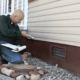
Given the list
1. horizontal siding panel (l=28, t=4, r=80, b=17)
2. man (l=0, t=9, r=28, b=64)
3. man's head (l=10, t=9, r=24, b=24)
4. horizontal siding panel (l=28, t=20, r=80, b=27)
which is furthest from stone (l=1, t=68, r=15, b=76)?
horizontal siding panel (l=28, t=4, r=80, b=17)

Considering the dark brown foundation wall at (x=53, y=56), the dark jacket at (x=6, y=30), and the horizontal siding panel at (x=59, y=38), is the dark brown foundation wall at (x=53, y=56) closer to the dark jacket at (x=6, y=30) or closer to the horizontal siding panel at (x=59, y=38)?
the horizontal siding panel at (x=59, y=38)

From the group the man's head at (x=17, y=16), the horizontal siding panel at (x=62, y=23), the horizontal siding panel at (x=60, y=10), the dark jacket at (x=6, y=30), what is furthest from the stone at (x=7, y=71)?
the horizontal siding panel at (x=60, y=10)

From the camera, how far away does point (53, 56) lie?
336 cm

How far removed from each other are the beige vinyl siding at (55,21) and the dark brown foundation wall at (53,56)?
12 cm

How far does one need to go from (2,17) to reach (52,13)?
1.28 metres

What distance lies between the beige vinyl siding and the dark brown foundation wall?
0.12m

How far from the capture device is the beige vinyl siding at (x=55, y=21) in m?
2.75

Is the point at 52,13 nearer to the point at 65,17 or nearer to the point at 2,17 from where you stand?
→ the point at 65,17

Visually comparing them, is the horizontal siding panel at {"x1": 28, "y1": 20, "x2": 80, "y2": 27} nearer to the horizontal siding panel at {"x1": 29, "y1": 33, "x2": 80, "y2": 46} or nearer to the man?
the horizontal siding panel at {"x1": 29, "y1": 33, "x2": 80, "y2": 46}

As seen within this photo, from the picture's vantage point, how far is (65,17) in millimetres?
2969

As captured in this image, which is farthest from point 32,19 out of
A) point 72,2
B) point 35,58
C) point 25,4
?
point 72,2

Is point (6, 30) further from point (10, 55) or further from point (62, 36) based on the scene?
point (62, 36)

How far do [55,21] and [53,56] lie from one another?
3.00 ft

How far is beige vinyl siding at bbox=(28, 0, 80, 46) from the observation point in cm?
275
